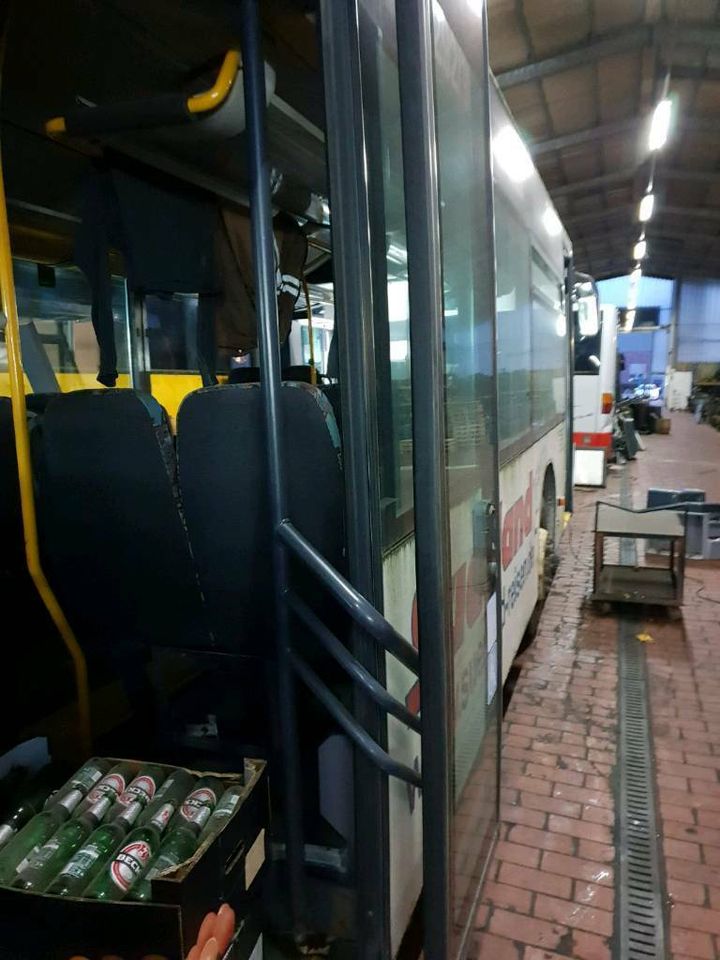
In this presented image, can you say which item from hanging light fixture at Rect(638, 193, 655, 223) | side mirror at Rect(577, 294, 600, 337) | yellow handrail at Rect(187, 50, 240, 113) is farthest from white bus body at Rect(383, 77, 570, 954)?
hanging light fixture at Rect(638, 193, 655, 223)

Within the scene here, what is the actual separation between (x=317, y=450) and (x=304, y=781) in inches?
44.3

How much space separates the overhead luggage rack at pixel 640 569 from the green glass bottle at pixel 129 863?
414 centimetres

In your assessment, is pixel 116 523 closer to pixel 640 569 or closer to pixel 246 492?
pixel 246 492

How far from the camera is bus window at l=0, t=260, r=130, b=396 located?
3271 mm

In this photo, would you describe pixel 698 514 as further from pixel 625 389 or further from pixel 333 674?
pixel 625 389

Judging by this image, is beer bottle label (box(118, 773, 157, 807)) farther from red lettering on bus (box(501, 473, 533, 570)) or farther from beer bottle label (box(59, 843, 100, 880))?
red lettering on bus (box(501, 473, 533, 570))

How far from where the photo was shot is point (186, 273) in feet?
9.64

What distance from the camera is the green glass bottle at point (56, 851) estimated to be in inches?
54.9

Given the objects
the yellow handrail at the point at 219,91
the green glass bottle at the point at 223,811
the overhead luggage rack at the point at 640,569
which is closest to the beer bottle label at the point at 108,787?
the green glass bottle at the point at 223,811

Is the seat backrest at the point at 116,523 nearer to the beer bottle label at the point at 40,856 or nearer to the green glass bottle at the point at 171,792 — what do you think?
the green glass bottle at the point at 171,792

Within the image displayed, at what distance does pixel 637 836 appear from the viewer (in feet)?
8.69

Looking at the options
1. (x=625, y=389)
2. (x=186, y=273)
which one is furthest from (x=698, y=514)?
(x=625, y=389)

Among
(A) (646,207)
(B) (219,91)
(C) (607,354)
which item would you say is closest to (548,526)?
(B) (219,91)

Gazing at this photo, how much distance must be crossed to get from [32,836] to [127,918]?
36 centimetres
